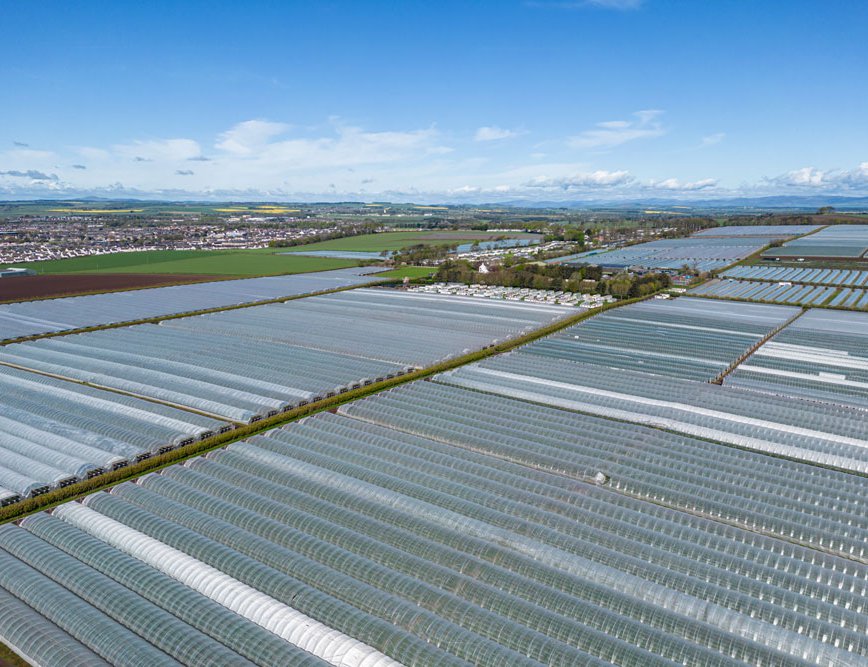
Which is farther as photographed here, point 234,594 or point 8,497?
point 8,497

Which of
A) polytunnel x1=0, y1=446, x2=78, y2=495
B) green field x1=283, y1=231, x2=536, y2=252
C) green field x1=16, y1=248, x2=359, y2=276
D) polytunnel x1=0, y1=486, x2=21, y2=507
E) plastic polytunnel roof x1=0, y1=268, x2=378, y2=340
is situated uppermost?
green field x1=283, y1=231, x2=536, y2=252

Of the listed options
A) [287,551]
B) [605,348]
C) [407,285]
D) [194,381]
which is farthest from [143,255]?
[287,551]

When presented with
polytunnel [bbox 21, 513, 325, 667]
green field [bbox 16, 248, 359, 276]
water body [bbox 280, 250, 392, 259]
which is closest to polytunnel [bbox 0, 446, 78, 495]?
polytunnel [bbox 21, 513, 325, 667]

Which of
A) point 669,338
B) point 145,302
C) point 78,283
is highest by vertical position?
point 78,283

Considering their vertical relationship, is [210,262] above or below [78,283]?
above

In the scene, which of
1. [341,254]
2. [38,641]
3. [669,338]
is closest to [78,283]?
[341,254]

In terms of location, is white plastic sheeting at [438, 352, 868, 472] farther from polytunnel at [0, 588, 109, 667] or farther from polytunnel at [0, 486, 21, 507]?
polytunnel at [0, 588, 109, 667]

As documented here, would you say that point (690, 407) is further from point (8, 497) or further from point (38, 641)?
point (8, 497)

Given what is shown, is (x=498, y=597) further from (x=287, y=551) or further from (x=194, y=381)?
(x=194, y=381)
